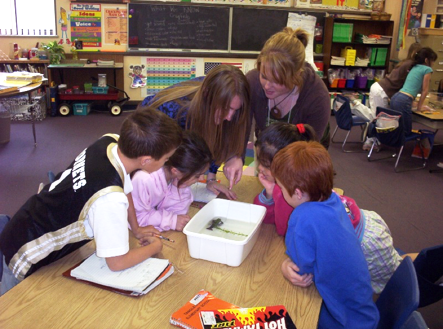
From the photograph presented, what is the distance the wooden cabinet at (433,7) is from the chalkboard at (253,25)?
8.45ft

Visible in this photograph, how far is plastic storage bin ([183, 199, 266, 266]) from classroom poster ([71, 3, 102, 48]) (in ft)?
17.6

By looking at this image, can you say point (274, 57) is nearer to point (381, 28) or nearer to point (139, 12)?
point (139, 12)

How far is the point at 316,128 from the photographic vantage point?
216 cm

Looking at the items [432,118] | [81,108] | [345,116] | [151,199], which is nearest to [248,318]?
[151,199]

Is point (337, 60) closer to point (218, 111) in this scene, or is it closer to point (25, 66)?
point (25, 66)

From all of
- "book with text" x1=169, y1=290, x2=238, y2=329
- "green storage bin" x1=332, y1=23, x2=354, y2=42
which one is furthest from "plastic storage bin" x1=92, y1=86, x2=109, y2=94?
"book with text" x1=169, y1=290, x2=238, y2=329

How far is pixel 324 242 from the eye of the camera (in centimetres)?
129

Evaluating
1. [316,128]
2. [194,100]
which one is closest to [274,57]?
[194,100]

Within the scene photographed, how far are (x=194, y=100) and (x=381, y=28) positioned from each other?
6.45 metres

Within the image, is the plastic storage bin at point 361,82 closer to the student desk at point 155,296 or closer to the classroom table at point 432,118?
the classroom table at point 432,118

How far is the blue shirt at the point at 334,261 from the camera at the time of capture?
1.29 meters

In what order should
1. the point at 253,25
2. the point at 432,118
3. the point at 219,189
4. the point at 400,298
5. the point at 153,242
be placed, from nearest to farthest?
the point at 400,298, the point at 153,242, the point at 219,189, the point at 432,118, the point at 253,25

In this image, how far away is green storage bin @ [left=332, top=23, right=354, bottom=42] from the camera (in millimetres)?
6781

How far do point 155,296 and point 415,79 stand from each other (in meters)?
4.69
